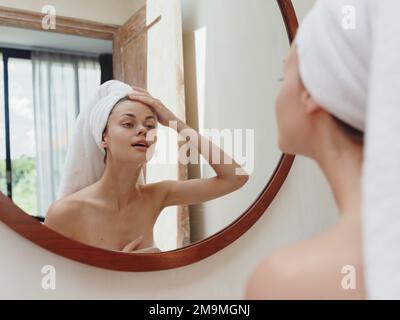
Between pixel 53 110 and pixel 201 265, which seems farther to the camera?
pixel 201 265

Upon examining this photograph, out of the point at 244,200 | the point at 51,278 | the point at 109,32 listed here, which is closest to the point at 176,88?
the point at 109,32

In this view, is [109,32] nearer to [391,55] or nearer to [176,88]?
[176,88]

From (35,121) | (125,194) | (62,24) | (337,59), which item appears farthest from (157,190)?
(337,59)

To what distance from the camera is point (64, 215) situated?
32.7 inches

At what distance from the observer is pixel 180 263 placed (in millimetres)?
936

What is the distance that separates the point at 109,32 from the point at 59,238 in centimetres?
41

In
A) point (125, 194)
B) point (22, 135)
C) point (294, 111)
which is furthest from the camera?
point (125, 194)

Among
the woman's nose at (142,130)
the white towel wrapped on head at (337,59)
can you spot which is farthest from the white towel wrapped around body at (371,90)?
the woman's nose at (142,130)

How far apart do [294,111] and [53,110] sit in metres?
0.45

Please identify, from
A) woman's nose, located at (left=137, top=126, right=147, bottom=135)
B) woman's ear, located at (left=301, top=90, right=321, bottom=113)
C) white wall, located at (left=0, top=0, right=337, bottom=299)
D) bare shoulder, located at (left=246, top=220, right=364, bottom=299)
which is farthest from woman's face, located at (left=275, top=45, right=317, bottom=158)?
white wall, located at (left=0, top=0, right=337, bottom=299)

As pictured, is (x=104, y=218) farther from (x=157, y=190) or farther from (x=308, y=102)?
(x=308, y=102)

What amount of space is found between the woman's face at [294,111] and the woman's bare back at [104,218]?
14.6 inches

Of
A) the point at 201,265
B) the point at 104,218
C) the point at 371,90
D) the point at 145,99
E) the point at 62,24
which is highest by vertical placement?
the point at 62,24
